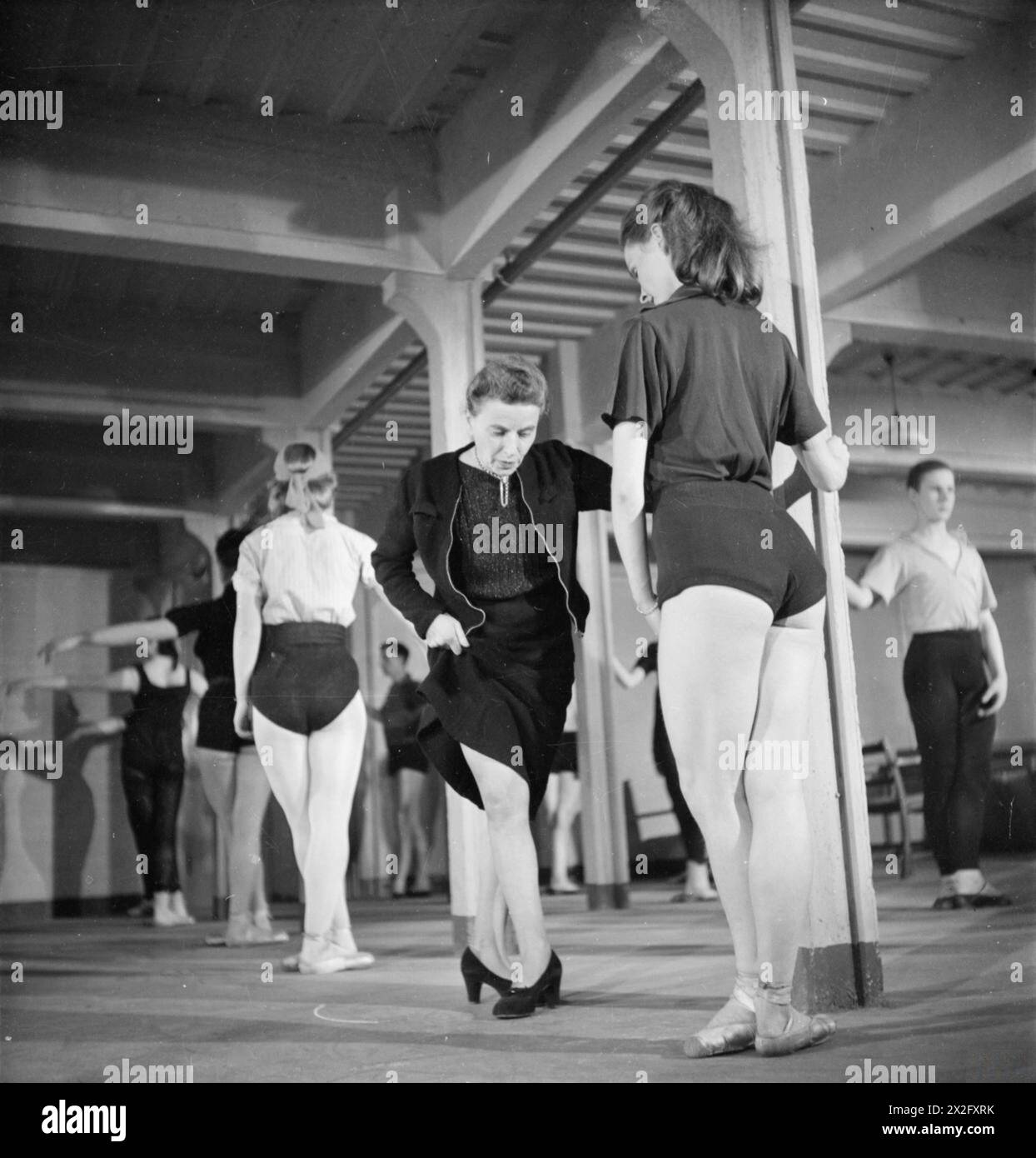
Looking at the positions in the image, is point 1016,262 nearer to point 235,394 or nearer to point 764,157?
point 764,157

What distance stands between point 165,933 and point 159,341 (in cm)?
187

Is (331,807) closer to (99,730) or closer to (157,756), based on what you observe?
(157,756)

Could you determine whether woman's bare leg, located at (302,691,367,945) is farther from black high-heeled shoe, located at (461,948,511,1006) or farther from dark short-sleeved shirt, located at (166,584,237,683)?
black high-heeled shoe, located at (461,948,511,1006)

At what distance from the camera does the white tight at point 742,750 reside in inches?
102

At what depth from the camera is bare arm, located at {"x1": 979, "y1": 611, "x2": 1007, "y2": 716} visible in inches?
140

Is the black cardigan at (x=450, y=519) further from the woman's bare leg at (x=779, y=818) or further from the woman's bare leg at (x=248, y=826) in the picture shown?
the woman's bare leg at (x=248, y=826)

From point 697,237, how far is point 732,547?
76cm

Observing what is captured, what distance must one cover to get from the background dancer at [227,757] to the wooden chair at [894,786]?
71.8 inches

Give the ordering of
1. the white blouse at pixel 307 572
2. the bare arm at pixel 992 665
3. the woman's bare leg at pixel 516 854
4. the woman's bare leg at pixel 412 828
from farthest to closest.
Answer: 1. the woman's bare leg at pixel 412 828
2. the white blouse at pixel 307 572
3. the bare arm at pixel 992 665
4. the woman's bare leg at pixel 516 854

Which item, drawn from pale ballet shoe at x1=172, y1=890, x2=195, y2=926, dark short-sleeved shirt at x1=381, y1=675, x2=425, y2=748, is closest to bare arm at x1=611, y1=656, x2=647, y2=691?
dark short-sleeved shirt at x1=381, y1=675, x2=425, y2=748

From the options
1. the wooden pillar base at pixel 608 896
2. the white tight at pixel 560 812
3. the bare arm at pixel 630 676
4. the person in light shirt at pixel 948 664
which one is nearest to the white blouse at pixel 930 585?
the person in light shirt at pixel 948 664

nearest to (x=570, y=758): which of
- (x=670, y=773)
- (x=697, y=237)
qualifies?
(x=670, y=773)

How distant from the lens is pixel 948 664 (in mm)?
3582

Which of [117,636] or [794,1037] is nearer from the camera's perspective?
[794,1037]
